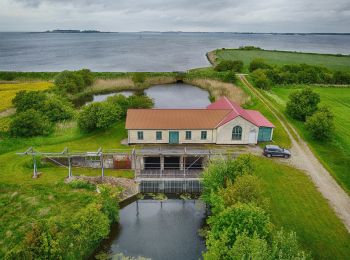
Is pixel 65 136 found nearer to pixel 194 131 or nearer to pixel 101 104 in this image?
pixel 101 104

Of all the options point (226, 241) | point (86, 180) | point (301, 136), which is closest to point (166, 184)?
point (86, 180)

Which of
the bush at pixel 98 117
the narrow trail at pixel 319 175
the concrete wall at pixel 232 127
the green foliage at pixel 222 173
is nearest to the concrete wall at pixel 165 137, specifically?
the concrete wall at pixel 232 127

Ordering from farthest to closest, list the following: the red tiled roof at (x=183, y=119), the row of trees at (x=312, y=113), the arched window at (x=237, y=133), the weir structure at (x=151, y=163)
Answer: the row of trees at (x=312, y=113) → the arched window at (x=237, y=133) → the red tiled roof at (x=183, y=119) → the weir structure at (x=151, y=163)

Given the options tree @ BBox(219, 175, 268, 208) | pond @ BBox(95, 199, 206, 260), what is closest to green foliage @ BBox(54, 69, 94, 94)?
pond @ BBox(95, 199, 206, 260)

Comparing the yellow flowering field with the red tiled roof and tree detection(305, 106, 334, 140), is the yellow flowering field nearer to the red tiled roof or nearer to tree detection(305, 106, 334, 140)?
Result: the red tiled roof

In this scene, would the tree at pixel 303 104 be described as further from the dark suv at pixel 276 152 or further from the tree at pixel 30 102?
the tree at pixel 30 102
